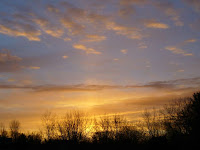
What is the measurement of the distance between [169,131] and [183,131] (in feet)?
13.7

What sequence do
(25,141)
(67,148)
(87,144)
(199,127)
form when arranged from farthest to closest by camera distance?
(25,141), (87,144), (67,148), (199,127)

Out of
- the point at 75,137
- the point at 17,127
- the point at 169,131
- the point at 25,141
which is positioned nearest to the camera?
the point at 169,131

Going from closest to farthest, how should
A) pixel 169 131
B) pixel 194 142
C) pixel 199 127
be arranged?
pixel 194 142
pixel 199 127
pixel 169 131

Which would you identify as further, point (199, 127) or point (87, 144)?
point (87, 144)

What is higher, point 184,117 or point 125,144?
point 184,117

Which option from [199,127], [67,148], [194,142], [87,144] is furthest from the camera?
[87,144]

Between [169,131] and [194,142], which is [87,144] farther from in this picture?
[194,142]

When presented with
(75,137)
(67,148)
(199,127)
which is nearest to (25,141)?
(75,137)

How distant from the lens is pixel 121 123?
6253 cm

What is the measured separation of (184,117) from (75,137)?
26.3m

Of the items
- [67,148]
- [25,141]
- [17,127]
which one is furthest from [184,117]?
[17,127]

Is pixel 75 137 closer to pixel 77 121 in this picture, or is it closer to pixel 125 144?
pixel 77 121

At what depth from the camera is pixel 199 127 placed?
1416 inches

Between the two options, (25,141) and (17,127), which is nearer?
(25,141)
